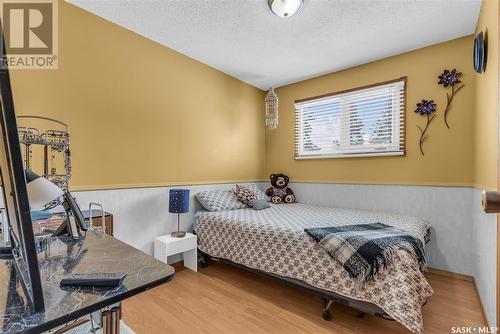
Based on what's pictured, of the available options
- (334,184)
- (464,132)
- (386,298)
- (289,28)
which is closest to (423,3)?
(289,28)

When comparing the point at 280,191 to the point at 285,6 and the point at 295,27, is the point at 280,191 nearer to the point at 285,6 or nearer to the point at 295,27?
the point at 295,27

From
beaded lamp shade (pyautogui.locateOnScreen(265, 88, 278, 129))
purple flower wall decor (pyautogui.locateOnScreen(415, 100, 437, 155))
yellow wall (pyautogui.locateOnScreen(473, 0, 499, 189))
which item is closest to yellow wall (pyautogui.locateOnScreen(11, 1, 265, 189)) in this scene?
beaded lamp shade (pyautogui.locateOnScreen(265, 88, 278, 129))

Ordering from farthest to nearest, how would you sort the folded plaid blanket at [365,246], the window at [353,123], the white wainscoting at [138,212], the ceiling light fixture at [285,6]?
the window at [353,123] → the white wainscoting at [138,212] → the ceiling light fixture at [285,6] → the folded plaid blanket at [365,246]

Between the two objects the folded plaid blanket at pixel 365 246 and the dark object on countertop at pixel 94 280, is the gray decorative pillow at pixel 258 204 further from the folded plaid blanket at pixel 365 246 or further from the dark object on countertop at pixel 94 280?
the dark object on countertop at pixel 94 280

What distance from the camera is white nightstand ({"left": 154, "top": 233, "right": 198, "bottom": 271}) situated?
2567 millimetres

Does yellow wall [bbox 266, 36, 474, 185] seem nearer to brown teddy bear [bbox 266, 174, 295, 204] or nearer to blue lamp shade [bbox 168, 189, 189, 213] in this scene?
brown teddy bear [bbox 266, 174, 295, 204]

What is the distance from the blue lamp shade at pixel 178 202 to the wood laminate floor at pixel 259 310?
733 millimetres

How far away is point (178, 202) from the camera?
269 cm

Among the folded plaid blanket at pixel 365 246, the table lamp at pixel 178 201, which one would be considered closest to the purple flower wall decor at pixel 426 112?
the folded plaid blanket at pixel 365 246

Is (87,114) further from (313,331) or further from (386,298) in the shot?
(386,298)

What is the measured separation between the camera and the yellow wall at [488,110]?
1582 mm

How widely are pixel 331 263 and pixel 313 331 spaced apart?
49 centimetres

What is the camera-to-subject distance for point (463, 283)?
8.27 ft

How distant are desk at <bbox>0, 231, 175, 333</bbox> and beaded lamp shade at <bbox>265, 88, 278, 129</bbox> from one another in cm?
311
